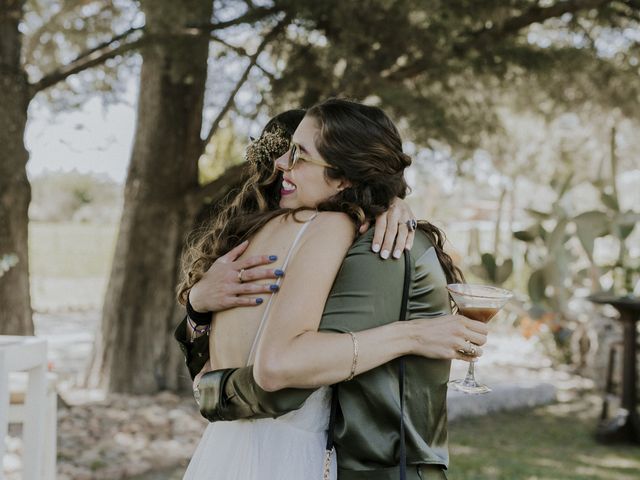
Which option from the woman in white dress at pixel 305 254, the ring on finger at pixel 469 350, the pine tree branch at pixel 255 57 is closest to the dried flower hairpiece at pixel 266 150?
the woman in white dress at pixel 305 254

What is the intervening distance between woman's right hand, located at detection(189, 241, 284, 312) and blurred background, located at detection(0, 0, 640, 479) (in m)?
2.59

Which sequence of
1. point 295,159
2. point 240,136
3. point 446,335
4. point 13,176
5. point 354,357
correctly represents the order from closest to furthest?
point 354,357, point 446,335, point 295,159, point 13,176, point 240,136

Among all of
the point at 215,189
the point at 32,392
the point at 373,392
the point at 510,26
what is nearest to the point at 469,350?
the point at 373,392

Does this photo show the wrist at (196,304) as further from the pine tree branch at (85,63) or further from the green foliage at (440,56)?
the pine tree branch at (85,63)

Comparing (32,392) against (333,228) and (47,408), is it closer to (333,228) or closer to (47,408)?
(47,408)

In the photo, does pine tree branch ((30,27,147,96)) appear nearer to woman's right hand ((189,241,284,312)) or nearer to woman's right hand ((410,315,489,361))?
woman's right hand ((189,241,284,312))

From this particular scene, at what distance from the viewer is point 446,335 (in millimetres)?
1745

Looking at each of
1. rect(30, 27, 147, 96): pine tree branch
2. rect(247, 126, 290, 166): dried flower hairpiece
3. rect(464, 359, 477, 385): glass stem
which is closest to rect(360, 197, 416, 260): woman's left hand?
rect(464, 359, 477, 385): glass stem

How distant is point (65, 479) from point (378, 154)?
388 cm

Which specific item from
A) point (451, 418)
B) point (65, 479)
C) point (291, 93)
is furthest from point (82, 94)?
point (451, 418)

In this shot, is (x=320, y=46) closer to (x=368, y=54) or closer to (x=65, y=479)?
(x=368, y=54)

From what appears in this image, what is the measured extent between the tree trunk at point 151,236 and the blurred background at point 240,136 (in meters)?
0.02

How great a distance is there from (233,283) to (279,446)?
1.34 ft

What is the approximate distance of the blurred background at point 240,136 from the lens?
5.77 metres
